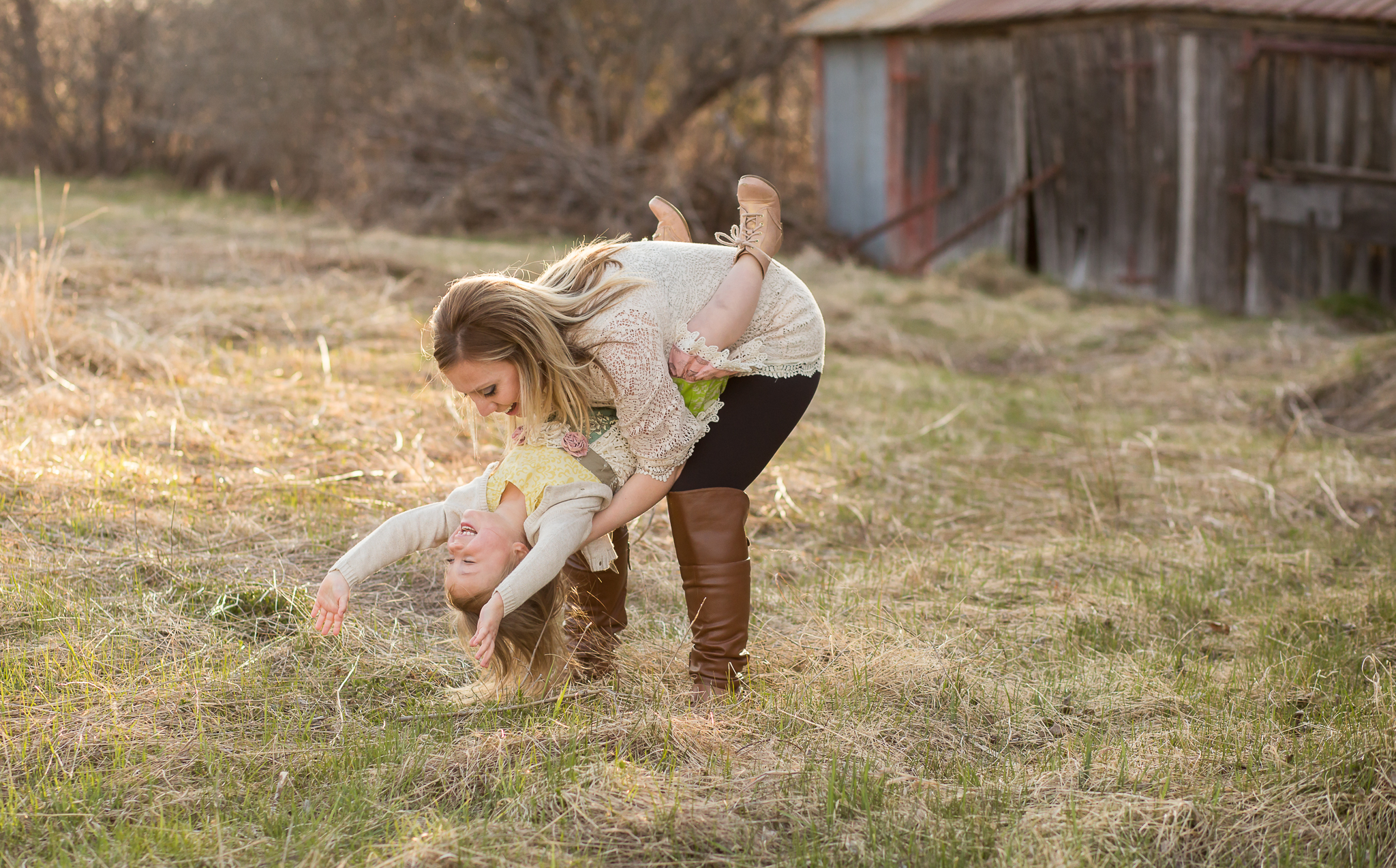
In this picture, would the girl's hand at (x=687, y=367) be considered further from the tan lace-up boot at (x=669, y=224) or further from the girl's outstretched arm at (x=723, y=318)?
the tan lace-up boot at (x=669, y=224)

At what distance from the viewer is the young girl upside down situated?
105 inches

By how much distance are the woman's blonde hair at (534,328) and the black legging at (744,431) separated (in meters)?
0.29

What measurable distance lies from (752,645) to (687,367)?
2.76ft

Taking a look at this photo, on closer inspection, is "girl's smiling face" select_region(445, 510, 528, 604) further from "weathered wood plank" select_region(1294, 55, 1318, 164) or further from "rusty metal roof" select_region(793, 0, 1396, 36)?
"weathered wood plank" select_region(1294, 55, 1318, 164)

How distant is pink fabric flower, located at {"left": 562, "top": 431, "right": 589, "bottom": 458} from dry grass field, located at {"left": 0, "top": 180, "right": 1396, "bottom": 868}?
0.42 metres

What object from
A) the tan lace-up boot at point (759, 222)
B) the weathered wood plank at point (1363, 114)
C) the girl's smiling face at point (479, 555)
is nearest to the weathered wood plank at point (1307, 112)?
the weathered wood plank at point (1363, 114)

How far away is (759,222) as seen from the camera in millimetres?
2916

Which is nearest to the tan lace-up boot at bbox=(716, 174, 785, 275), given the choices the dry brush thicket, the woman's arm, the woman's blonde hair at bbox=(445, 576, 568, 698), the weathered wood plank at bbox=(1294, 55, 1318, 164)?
the woman's arm

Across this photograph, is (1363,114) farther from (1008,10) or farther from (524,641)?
(524,641)

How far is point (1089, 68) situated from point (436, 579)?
30.2 ft

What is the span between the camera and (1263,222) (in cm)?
1008

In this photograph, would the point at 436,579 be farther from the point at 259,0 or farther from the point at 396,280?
the point at 259,0

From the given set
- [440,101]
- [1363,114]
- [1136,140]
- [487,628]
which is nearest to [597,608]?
[487,628]

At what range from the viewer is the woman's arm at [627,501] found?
2.80 meters
